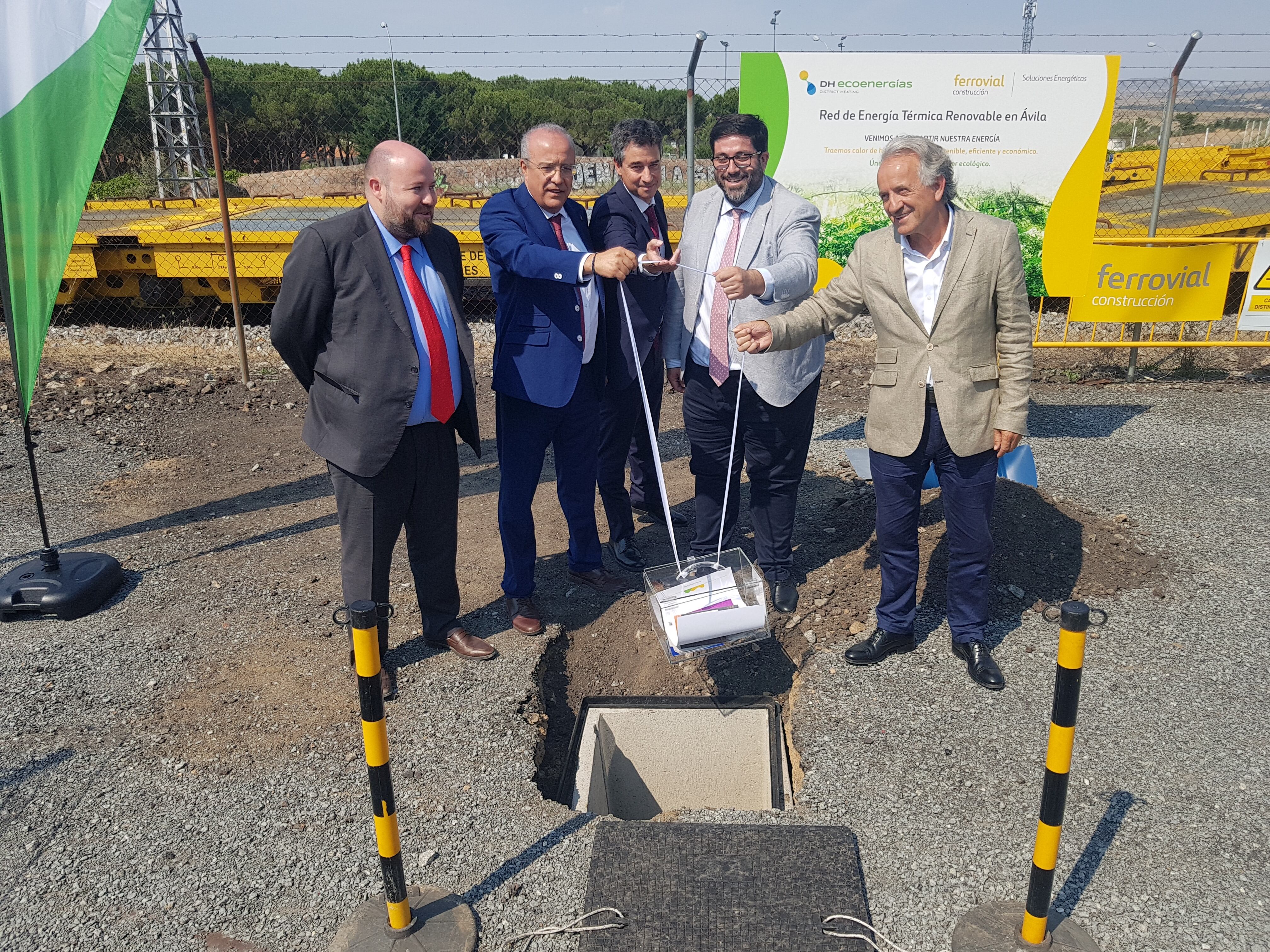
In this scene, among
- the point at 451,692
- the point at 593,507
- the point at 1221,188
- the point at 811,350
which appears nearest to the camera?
the point at 451,692

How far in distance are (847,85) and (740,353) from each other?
3648 millimetres

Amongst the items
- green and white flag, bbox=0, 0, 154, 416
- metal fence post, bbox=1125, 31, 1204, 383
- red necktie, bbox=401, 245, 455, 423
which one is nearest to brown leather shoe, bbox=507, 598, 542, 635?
red necktie, bbox=401, 245, 455, 423

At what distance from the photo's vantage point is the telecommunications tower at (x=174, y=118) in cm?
1180

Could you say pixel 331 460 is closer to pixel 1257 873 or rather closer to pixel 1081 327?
pixel 1257 873

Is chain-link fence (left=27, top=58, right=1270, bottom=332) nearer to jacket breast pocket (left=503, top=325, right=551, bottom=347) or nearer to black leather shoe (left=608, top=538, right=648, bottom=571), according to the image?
black leather shoe (left=608, top=538, right=648, bottom=571)

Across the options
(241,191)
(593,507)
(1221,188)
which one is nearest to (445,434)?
(593,507)

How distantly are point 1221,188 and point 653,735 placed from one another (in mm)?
15335

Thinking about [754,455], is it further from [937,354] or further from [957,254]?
[957,254]

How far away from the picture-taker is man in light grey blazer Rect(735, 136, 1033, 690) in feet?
11.1

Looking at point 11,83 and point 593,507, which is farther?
point 593,507

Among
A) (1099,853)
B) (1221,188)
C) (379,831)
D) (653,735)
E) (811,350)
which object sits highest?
(1221,188)

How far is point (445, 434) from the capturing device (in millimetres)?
3791

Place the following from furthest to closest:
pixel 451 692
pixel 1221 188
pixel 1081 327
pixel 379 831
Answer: pixel 1221 188 < pixel 1081 327 < pixel 451 692 < pixel 379 831

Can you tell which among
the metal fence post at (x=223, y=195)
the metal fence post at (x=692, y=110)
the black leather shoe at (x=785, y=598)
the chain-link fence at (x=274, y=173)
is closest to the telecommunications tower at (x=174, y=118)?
the chain-link fence at (x=274, y=173)
